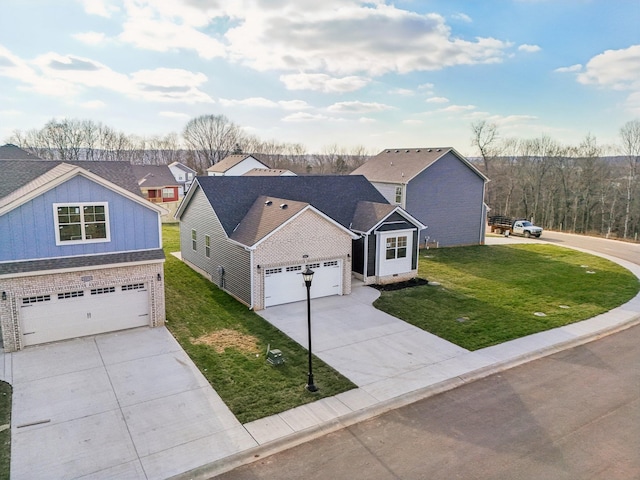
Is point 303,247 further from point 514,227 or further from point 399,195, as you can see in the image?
point 514,227

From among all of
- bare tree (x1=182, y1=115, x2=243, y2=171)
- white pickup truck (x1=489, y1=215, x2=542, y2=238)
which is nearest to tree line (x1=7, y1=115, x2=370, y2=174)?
bare tree (x1=182, y1=115, x2=243, y2=171)

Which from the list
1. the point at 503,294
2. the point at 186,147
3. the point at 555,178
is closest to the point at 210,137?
the point at 186,147

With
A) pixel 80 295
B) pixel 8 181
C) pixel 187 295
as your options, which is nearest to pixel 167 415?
pixel 80 295

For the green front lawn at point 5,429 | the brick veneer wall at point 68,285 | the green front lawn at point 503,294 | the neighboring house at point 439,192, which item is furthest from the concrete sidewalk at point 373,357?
the neighboring house at point 439,192

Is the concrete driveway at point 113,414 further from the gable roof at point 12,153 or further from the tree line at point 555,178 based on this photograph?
the tree line at point 555,178

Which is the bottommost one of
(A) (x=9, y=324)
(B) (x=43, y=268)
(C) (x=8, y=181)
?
(A) (x=9, y=324)

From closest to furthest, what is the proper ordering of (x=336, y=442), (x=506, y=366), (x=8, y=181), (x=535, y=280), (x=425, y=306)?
(x=336, y=442), (x=506, y=366), (x=8, y=181), (x=425, y=306), (x=535, y=280)

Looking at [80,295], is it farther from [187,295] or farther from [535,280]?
[535,280]
